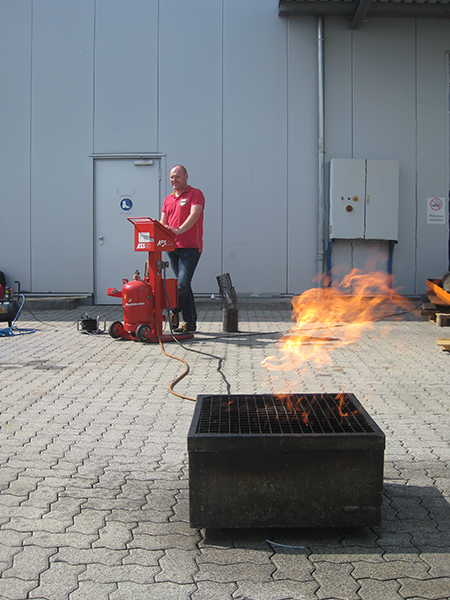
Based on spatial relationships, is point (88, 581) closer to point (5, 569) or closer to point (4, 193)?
point (5, 569)

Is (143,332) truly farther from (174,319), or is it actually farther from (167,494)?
(167,494)

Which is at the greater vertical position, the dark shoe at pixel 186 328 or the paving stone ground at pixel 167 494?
the dark shoe at pixel 186 328

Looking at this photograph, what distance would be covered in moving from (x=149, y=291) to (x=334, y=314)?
16.9 feet

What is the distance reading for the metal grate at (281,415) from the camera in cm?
323

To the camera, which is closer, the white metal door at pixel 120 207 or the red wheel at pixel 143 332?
the red wheel at pixel 143 332

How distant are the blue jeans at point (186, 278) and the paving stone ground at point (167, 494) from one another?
71.2 inches

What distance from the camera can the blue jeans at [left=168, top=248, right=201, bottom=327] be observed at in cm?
922

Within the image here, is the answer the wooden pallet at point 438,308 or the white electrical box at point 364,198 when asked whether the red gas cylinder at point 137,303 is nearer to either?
the wooden pallet at point 438,308

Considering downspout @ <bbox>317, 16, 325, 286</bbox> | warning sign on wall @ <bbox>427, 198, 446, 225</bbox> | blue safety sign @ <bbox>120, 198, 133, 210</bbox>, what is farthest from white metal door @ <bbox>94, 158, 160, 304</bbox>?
warning sign on wall @ <bbox>427, 198, 446, 225</bbox>

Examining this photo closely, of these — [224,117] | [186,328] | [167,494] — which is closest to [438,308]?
[186,328]

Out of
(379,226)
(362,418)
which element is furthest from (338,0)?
(362,418)

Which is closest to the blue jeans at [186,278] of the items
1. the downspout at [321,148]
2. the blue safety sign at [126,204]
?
the blue safety sign at [126,204]

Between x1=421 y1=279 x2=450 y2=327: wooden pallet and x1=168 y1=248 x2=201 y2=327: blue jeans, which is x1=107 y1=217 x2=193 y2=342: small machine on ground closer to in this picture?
x1=168 y1=248 x2=201 y2=327: blue jeans

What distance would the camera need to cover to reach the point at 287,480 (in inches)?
119
